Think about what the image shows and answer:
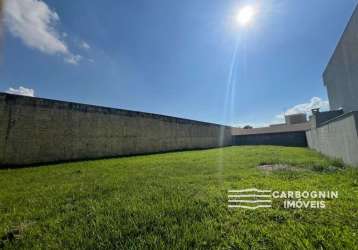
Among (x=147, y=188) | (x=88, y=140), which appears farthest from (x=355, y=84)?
(x=88, y=140)

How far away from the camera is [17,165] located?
301 inches

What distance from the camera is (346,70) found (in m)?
11.0

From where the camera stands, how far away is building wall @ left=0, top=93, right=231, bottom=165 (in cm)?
769

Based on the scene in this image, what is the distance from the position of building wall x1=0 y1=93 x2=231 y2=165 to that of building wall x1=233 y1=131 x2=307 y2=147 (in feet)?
50.1

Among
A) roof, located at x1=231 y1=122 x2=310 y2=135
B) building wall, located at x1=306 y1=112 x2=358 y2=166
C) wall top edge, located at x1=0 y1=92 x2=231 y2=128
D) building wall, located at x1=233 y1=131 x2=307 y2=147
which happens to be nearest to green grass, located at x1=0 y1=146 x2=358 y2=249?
building wall, located at x1=306 y1=112 x2=358 y2=166

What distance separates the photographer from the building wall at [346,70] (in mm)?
9594

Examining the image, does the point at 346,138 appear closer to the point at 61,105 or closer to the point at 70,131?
the point at 70,131

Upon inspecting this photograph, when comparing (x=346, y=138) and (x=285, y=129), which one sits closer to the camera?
(x=346, y=138)
